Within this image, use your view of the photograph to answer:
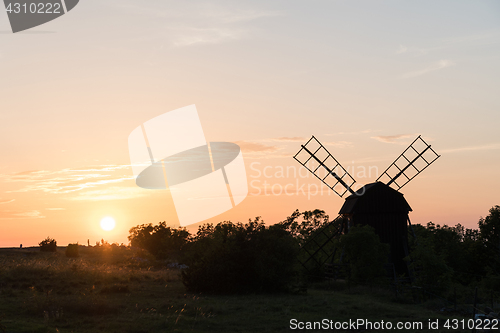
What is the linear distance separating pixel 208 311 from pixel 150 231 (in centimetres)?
7076

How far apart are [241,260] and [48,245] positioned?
4430cm

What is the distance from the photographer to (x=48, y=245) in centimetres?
6756

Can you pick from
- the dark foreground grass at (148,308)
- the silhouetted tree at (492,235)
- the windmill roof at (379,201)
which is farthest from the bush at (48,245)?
the silhouetted tree at (492,235)

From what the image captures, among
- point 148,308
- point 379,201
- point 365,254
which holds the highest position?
point 379,201

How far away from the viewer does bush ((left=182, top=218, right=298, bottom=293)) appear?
111 ft

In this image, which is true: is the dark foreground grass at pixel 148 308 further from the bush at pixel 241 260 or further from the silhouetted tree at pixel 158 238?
the silhouetted tree at pixel 158 238

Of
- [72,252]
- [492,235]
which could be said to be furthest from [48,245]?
[492,235]

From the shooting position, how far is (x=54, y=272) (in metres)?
35.0

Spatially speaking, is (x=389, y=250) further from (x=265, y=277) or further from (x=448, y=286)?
(x=265, y=277)

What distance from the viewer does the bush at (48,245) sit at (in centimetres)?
6712

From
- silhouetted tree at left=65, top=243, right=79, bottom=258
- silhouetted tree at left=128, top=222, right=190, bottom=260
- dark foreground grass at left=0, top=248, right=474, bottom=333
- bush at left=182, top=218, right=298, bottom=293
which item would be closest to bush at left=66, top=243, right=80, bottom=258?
silhouetted tree at left=65, top=243, right=79, bottom=258

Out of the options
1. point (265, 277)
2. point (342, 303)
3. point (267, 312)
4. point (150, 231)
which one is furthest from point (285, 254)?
point (150, 231)

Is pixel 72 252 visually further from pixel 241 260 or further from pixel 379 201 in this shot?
pixel 379 201

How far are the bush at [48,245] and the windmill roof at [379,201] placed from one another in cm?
4654
